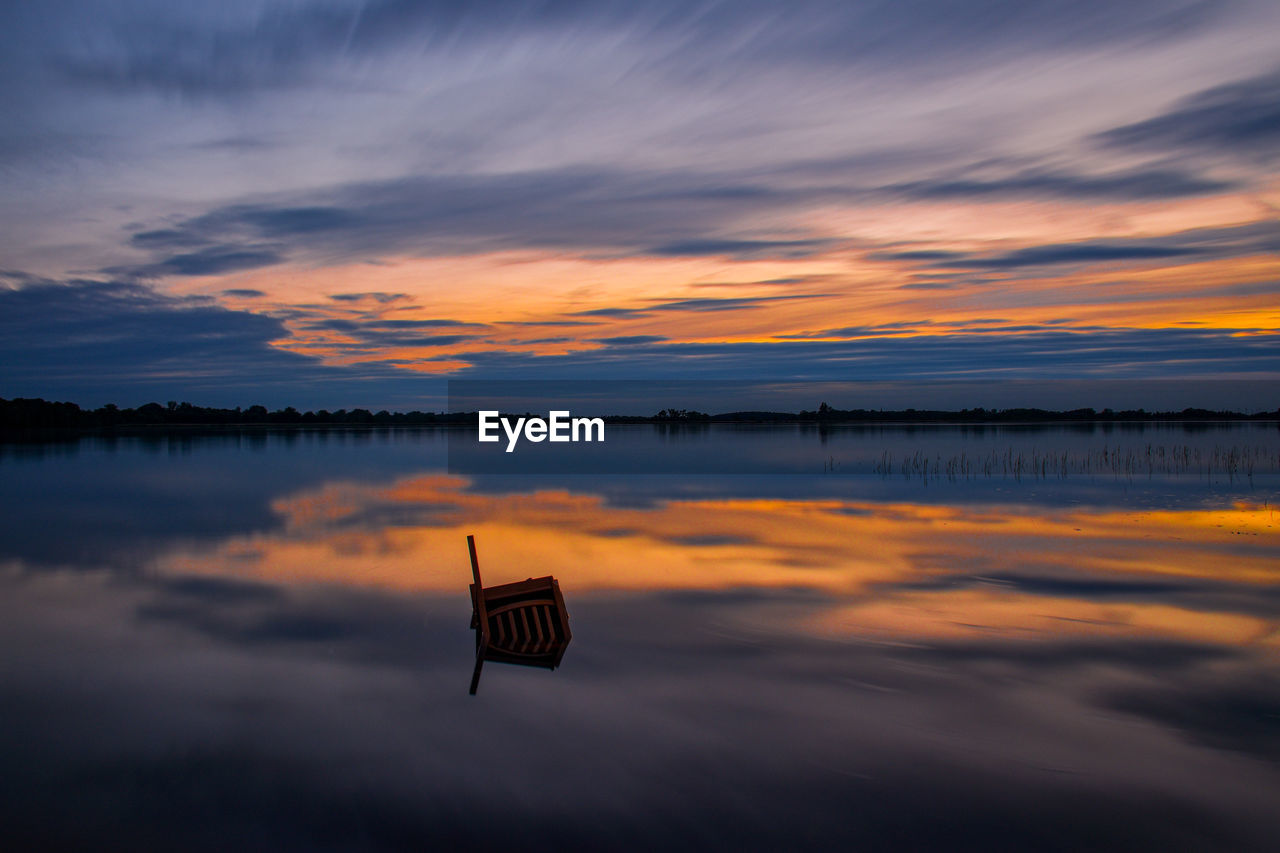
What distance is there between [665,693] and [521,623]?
2.48 meters

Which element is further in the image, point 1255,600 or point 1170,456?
point 1170,456

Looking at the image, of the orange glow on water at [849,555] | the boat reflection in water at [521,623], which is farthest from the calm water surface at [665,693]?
the boat reflection in water at [521,623]

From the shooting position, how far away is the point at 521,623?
11273 millimetres

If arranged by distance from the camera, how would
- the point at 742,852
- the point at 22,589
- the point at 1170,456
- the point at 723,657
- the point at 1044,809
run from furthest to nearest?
the point at 1170,456, the point at 22,589, the point at 723,657, the point at 1044,809, the point at 742,852

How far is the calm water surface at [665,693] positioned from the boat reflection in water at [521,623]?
0.28 m

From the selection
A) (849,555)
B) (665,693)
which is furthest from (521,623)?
(849,555)

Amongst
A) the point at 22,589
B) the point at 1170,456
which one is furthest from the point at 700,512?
the point at 1170,456

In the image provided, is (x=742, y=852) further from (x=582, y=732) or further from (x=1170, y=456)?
(x=1170, y=456)

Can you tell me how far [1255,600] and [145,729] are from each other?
17.0 m

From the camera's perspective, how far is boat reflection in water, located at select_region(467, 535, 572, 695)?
1079 cm

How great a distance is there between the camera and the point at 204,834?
6488mm

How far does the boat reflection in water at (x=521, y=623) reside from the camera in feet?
35.4

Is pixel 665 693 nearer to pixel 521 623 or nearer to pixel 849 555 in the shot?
pixel 521 623

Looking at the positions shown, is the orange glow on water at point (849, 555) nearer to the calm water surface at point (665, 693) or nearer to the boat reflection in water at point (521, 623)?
the calm water surface at point (665, 693)
